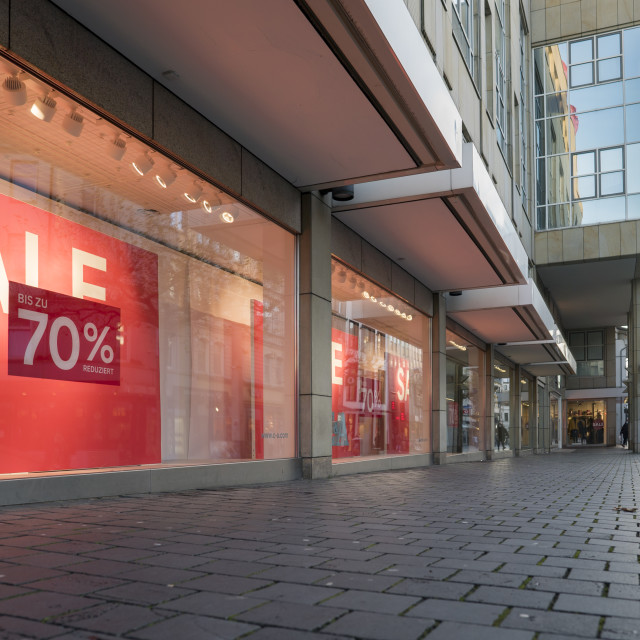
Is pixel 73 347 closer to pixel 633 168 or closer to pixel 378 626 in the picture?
pixel 378 626

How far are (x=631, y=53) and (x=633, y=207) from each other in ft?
22.6

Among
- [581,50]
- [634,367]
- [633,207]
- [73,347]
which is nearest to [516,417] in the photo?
[634,367]

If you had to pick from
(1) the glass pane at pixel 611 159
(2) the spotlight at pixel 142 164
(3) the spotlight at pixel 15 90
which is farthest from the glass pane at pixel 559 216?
(3) the spotlight at pixel 15 90

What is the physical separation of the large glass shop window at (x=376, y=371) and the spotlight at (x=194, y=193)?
3.73 meters

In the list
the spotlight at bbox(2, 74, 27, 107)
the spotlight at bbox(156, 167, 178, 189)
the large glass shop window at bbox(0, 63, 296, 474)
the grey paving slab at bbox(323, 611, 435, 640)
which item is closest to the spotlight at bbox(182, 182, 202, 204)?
the large glass shop window at bbox(0, 63, 296, 474)

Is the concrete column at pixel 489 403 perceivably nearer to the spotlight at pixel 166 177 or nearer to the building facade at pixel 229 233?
the building facade at pixel 229 233

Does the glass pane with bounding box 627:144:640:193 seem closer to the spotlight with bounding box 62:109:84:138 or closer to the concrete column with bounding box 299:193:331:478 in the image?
the concrete column with bounding box 299:193:331:478

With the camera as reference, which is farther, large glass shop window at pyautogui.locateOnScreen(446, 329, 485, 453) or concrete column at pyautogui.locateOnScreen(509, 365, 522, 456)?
concrete column at pyautogui.locateOnScreen(509, 365, 522, 456)

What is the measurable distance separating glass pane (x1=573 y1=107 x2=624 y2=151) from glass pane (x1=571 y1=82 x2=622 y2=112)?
0.29 m

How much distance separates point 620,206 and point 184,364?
27.0m

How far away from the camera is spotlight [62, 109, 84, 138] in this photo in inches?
285

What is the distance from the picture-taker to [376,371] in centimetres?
1511

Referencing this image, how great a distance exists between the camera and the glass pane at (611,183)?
31.7 metres

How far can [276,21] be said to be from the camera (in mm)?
6977
